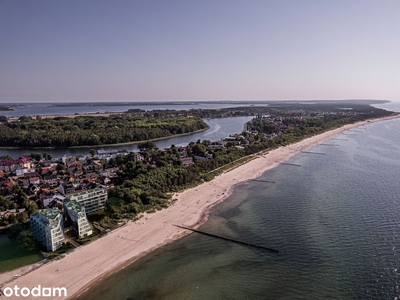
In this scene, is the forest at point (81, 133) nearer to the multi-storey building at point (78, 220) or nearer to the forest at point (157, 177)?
the forest at point (157, 177)

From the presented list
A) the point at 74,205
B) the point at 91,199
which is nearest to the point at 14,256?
the point at 74,205

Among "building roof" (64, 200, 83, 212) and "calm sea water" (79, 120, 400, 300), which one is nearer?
"calm sea water" (79, 120, 400, 300)

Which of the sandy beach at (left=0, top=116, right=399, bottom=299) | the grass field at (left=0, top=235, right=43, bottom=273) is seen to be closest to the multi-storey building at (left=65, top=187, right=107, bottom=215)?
the sandy beach at (left=0, top=116, right=399, bottom=299)

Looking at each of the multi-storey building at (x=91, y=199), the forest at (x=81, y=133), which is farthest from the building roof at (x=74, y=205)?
the forest at (x=81, y=133)

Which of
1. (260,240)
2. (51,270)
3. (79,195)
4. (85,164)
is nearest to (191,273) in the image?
(260,240)

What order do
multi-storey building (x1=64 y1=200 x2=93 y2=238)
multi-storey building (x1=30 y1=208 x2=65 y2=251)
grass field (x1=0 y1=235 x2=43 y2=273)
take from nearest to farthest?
1. grass field (x1=0 y1=235 x2=43 y2=273)
2. multi-storey building (x1=30 y1=208 x2=65 y2=251)
3. multi-storey building (x1=64 y1=200 x2=93 y2=238)

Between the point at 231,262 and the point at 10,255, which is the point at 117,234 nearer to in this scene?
the point at 10,255

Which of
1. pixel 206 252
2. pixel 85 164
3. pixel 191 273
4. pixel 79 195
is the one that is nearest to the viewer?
pixel 191 273

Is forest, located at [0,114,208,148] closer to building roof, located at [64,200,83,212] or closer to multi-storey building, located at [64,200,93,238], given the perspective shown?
building roof, located at [64,200,83,212]
